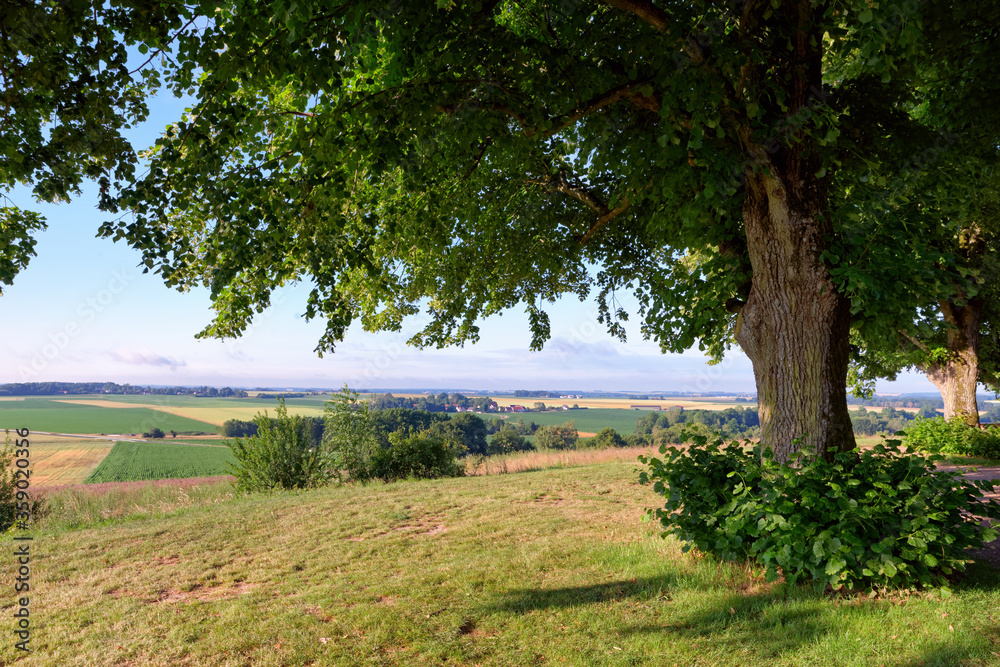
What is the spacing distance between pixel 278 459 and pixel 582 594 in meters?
12.1

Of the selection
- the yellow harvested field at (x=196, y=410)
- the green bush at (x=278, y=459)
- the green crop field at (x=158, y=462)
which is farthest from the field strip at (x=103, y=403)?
the green bush at (x=278, y=459)

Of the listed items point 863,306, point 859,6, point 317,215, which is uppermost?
point 859,6

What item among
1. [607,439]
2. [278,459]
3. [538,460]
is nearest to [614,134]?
[278,459]

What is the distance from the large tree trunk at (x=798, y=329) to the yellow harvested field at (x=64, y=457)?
73.1 ft

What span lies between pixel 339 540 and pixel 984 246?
62.3 feet

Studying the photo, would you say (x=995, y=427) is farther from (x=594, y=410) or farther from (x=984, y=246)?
(x=594, y=410)

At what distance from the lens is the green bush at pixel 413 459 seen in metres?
16.3

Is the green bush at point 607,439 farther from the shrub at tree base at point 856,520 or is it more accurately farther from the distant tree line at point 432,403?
the shrub at tree base at point 856,520

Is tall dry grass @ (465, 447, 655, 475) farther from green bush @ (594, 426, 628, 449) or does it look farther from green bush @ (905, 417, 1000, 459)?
green bush @ (594, 426, 628, 449)

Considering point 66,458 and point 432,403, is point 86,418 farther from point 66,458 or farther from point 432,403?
point 432,403

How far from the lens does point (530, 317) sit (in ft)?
48.4

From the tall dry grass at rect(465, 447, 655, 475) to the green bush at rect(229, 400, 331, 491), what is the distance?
490 cm

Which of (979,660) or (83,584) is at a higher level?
(979,660)

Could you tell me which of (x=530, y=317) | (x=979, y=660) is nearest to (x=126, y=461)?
(x=530, y=317)
